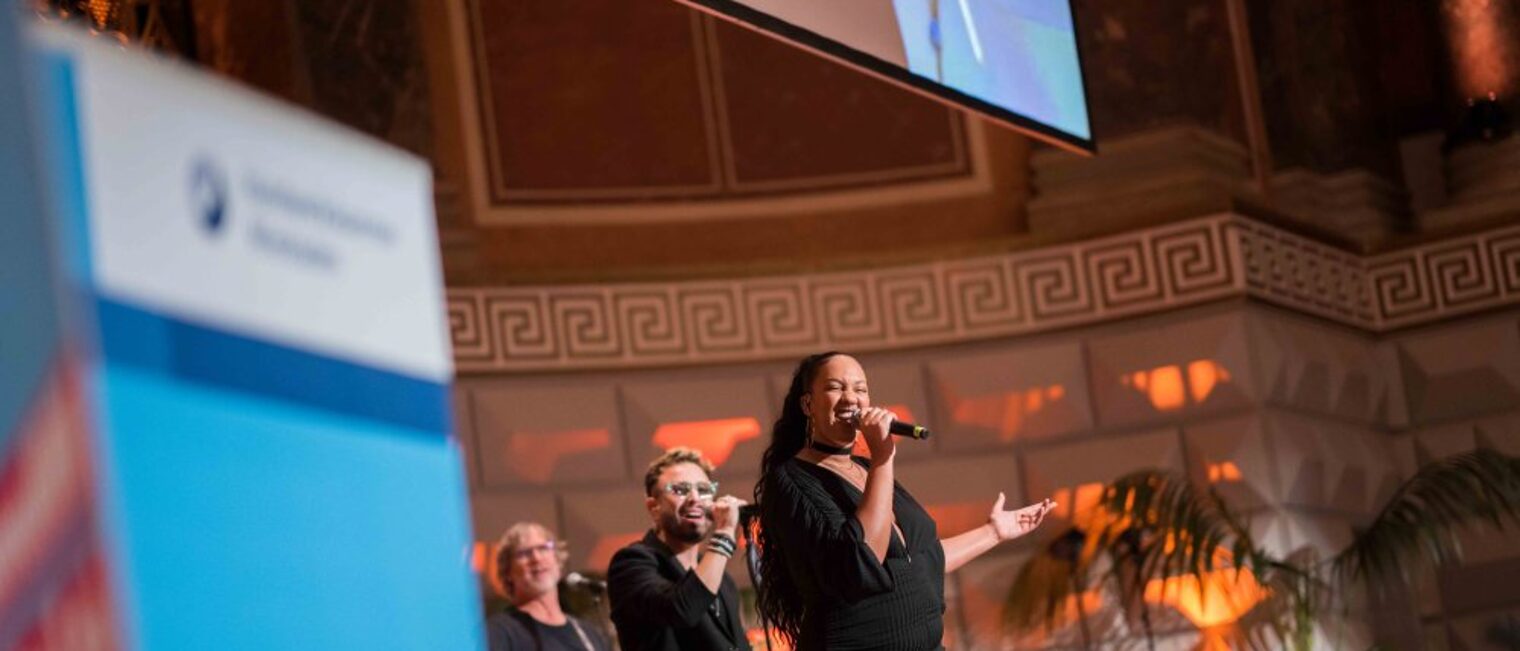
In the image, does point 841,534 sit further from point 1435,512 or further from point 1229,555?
point 1435,512

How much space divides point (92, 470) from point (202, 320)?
0.15 metres

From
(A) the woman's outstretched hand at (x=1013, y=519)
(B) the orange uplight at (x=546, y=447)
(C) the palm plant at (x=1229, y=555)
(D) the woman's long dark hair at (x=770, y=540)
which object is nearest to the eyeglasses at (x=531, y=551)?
(D) the woman's long dark hair at (x=770, y=540)

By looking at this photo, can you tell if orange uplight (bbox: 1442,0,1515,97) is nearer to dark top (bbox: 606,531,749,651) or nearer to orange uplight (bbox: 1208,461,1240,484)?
orange uplight (bbox: 1208,461,1240,484)

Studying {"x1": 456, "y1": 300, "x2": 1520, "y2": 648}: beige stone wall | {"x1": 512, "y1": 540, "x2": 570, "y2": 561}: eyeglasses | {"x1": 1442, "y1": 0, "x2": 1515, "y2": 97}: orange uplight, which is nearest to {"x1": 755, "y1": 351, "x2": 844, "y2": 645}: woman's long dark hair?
{"x1": 512, "y1": 540, "x2": 570, "y2": 561}: eyeglasses

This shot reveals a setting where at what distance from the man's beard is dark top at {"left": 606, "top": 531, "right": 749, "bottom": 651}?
0.03 meters

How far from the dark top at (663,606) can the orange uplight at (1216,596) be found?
3017mm

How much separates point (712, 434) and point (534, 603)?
301cm

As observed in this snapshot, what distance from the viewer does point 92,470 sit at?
1204 millimetres

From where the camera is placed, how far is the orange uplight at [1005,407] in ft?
25.6

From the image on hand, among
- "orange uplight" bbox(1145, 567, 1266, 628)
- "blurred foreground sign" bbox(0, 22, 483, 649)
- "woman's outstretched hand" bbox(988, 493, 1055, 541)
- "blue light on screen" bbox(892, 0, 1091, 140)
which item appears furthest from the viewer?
"orange uplight" bbox(1145, 567, 1266, 628)

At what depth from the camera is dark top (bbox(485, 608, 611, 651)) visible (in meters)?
4.50

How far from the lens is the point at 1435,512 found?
7.49 meters

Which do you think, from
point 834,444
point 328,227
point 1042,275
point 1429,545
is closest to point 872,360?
point 1042,275

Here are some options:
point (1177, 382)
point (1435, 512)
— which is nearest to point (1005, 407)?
point (1177, 382)
